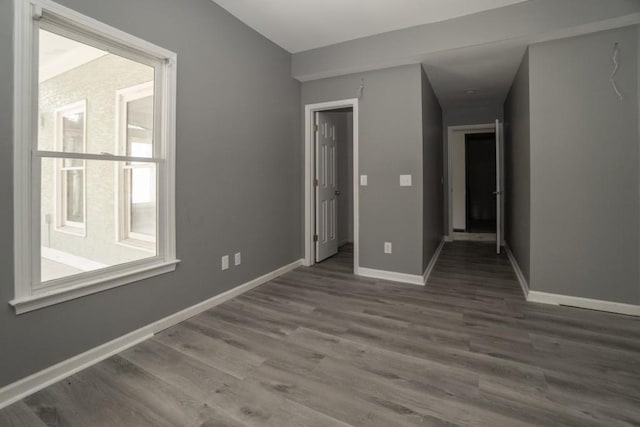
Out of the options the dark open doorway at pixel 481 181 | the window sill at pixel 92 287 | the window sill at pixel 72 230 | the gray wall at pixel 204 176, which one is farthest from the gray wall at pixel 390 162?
the dark open doorway at pixel 481 181

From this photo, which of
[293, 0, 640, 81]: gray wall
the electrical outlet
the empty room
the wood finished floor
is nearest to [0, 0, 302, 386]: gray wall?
the empty room

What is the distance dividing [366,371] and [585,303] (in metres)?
2.26

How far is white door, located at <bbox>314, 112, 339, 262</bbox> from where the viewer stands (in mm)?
4133

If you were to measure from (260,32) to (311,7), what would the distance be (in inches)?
28.7

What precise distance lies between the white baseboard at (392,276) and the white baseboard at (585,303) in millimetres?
1045

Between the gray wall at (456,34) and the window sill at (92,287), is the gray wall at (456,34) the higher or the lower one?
the higher one

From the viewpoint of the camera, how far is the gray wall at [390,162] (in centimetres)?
333

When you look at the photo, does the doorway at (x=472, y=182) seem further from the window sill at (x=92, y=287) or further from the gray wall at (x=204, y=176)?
the window sill at (x=92, y=287)

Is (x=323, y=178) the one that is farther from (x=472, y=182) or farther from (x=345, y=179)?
(x=472, y=182)

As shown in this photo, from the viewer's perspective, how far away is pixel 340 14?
287cm

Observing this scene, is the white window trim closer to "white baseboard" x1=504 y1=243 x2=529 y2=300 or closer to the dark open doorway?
"white baseboard" x1=504 y1=243 x2=529 y2=300

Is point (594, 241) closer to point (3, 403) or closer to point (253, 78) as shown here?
point (253, 78)

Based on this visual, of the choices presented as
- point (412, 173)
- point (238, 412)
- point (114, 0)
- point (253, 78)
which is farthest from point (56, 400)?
point (412, 173)

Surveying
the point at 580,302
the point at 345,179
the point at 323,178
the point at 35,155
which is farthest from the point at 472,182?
the point at 35,155
